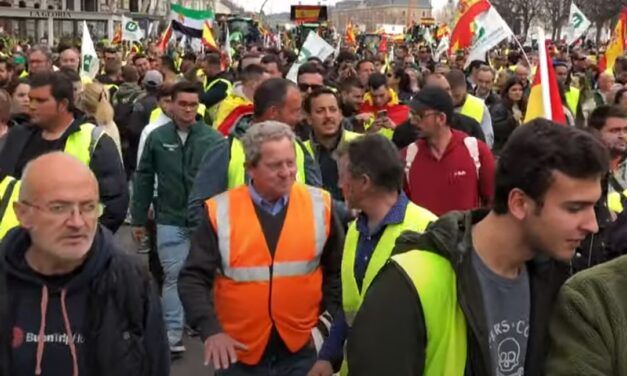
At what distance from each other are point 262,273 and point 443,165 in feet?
6.90

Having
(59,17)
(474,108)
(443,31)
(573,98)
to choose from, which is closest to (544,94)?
(474,108)

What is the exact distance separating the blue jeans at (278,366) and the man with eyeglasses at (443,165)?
184cm

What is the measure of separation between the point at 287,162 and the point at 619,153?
7.33 ft

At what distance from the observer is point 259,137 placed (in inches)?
150

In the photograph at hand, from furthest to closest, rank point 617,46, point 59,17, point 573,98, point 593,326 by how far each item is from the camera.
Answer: point 59,17, point 617,46, point 573,98, point 593,326

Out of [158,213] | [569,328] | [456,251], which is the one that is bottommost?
[158,213]

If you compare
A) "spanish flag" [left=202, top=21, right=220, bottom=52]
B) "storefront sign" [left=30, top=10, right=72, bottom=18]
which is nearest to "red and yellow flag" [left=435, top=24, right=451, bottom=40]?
"spanish flag" [left=202, top=21, right=220, bottom=52]

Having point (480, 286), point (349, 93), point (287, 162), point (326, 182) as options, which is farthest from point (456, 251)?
point (349, 93)

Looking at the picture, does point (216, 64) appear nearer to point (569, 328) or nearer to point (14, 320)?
point (14, 320)

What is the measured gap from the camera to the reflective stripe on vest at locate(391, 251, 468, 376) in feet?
7.09

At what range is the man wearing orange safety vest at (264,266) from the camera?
3.71 m

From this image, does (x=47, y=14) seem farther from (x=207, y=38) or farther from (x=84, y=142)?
(x=84, y=142)

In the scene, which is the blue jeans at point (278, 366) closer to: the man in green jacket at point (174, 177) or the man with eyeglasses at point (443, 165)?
the man with eyeglasses at point (443, 165)

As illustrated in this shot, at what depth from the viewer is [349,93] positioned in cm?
812
